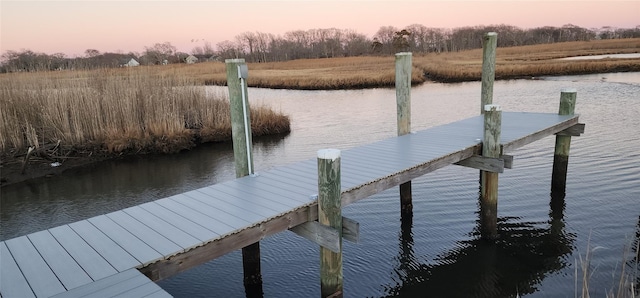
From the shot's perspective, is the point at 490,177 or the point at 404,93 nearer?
the point at 490,177

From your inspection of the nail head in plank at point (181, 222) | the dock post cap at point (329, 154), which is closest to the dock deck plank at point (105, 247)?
the nail head in plank at point (181, 222)

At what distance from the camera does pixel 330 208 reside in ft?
15.2

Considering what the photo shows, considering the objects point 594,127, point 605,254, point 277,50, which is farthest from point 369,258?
point 277,50

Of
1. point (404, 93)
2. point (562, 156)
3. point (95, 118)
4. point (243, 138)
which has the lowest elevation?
point (562, 156)

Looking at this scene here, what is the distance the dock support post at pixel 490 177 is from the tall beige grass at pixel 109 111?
31.7 ft

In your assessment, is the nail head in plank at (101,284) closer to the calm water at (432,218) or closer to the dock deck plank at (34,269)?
the dock deck plank at (34,269)

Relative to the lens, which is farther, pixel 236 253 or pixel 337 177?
pixel 236 253

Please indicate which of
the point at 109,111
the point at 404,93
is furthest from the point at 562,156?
the point at 109,111

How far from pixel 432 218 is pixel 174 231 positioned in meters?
5.01

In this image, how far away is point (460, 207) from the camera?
8.40m

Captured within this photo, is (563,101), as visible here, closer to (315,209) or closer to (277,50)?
(315,209)

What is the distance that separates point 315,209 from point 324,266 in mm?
610

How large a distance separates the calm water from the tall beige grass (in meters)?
0.82

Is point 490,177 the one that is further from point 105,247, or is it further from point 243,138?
point 105,247
